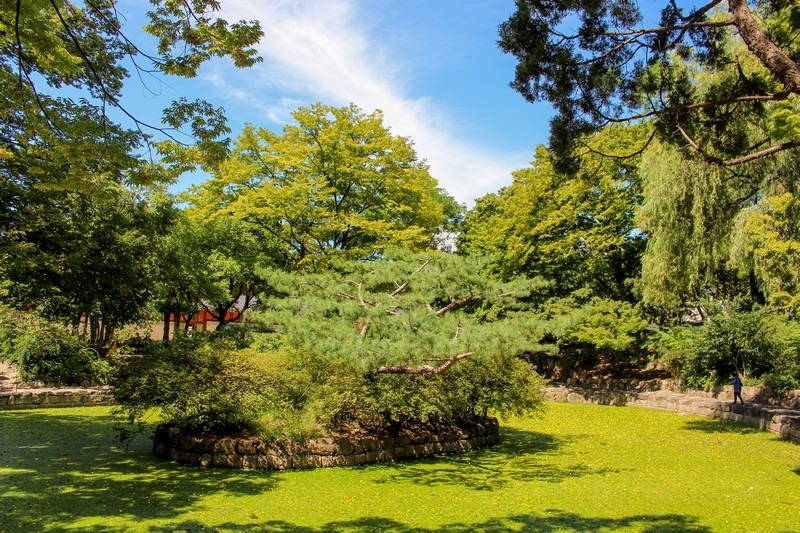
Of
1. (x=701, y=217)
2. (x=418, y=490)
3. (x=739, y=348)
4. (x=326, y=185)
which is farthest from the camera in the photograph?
(x=326, y=185)

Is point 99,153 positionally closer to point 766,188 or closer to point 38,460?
point 38,460

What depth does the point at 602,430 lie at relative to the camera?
44.0ft

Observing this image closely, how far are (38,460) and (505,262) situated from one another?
17065mm

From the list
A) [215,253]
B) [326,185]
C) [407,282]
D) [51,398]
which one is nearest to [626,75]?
[407,282]

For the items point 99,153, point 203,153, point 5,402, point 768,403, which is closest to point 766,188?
point 768,403

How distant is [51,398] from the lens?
13.9 m

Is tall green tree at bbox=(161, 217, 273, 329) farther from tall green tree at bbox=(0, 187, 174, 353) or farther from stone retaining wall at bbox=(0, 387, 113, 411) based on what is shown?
tall green tree at bbox=(0, 187, 174, 353)

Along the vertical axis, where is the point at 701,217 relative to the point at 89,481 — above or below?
above

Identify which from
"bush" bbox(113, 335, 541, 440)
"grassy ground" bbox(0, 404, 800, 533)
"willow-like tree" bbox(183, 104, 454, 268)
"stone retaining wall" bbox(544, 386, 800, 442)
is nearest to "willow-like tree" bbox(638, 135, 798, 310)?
"stone retaining wall" bbox(544, 386, 800, 442)

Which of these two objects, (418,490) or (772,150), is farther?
(418,490)

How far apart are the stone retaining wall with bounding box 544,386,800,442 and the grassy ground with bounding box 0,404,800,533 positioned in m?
1.95

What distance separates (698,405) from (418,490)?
492 inches

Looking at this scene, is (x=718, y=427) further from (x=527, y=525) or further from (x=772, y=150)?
(x=772, y=150)

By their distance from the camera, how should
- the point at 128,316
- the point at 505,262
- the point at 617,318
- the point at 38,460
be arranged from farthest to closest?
the point at 505,262
the point at 617,318
the point at 128,316
the point at 38,460
